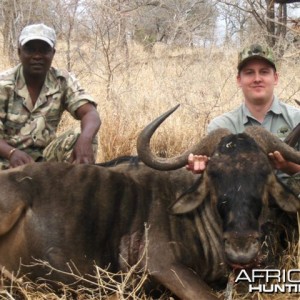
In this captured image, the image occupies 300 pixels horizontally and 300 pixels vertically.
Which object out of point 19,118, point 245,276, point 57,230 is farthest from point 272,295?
point 19,118

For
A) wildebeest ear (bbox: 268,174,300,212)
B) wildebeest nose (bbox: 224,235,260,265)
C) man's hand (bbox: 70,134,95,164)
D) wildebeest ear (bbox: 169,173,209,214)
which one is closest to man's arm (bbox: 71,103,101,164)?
man's hand (bbox: 70,134,95,164)

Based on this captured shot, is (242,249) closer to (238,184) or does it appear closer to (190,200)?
(238,184)

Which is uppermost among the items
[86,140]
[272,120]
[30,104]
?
[30,104]

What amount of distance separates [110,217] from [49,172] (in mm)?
525

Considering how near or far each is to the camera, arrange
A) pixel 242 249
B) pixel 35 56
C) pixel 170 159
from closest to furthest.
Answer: pixel 242 249 → pixel 170 159 → pixel 35 56

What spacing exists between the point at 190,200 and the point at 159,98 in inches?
179

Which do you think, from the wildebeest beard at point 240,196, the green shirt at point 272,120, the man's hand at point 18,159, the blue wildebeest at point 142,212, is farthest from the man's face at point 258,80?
the man's hand at point 18,159

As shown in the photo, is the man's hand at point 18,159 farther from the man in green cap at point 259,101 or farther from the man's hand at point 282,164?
the man's hand at point 282,164

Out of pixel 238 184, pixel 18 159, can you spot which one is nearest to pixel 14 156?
pixel 18 159

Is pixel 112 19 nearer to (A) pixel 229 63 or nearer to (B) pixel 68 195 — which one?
(A) pixel 229 63

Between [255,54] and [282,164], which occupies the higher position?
[255,54]

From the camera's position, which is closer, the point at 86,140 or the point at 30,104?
the point at 86,140

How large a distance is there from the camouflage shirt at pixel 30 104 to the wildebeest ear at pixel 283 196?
203cm

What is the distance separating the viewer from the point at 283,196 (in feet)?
12.1
